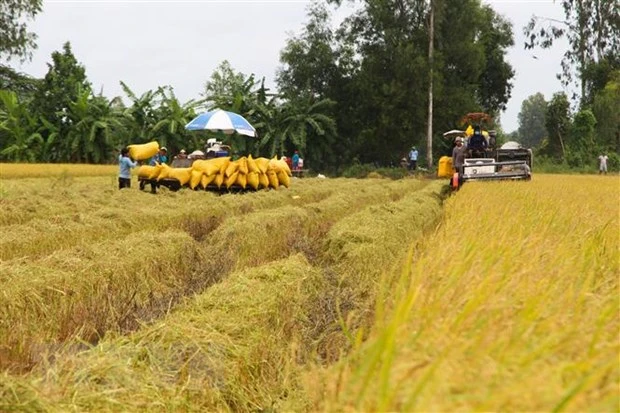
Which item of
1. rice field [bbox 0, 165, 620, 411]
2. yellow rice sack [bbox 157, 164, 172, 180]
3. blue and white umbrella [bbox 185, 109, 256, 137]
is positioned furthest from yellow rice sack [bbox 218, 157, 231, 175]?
blue and white umbrella [bbox 185, 109, 256, 137]

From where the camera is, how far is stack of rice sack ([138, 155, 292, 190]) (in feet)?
45.0

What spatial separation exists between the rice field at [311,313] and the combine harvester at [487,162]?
532 centimetres

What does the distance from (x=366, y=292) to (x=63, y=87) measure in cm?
2963

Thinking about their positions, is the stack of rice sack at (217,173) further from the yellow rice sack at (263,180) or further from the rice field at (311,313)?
the rice field at (311,313)

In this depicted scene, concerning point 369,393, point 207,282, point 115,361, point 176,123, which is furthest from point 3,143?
point 369,393

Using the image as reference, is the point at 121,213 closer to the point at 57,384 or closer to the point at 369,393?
the point at 57,384

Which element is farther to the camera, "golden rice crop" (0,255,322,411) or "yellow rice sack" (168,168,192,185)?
"yellow rice sack" (168,168,192,185)

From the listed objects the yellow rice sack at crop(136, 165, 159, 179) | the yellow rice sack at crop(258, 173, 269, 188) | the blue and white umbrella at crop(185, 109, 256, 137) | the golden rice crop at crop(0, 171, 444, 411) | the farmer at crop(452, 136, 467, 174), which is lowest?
the golden rice crop at crop(0, 171, 444, 411)

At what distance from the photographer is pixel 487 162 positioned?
49.3 feet

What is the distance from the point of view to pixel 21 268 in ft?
15.9

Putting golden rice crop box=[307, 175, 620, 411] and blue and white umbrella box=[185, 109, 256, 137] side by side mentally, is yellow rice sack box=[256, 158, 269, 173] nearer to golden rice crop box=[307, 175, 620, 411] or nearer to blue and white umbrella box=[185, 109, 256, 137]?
blue and white umbrella box=[185, 109, 256, 137]

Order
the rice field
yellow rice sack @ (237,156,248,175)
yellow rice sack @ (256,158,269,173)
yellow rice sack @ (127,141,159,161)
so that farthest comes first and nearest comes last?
yellow rice sack @ (127,141,159,161) < yellow rice sack @ (256,158,269,173) < yellow rice sack @ (237,156,248,175) < the rice field

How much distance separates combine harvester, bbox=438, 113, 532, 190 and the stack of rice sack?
14.6 feet

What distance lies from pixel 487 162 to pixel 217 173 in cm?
622
